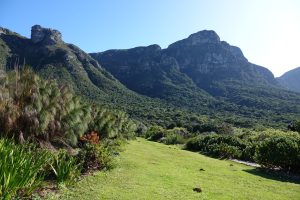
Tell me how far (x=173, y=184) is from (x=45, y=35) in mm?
142037

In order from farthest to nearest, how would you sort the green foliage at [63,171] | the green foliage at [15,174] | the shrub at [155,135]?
the shrub at [155,135] → the green foliage at [63,171] → the green foliage at [15,174]

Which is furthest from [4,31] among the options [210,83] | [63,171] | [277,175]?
[63,171]

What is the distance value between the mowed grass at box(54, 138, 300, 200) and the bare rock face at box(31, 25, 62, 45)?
418 feet

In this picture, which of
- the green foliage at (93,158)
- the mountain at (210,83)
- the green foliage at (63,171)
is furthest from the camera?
the mountain at (210,83)

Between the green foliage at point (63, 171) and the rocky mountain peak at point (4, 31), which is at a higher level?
the rocky mountain peak at point (4, 31)

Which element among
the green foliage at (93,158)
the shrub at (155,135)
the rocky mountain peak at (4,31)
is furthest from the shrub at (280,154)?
the rocky mountain peak at (4,31)

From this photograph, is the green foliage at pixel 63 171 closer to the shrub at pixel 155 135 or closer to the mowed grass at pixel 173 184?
the mowed grass at pixel 173 184

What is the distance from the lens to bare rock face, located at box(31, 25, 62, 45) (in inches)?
5676

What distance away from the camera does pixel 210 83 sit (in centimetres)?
17362

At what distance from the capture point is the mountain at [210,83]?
5246 inches

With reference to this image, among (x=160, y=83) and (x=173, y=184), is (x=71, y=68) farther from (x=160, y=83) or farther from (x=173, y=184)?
(x=173, y=184)

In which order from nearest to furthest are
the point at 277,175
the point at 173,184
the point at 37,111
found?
the point at 173,184, the point at 37,111, the point at 277,175

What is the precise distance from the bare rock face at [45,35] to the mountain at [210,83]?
113ft

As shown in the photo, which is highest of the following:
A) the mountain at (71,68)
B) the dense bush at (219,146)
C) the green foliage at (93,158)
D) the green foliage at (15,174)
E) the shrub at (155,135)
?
the mountain at (71,68)
